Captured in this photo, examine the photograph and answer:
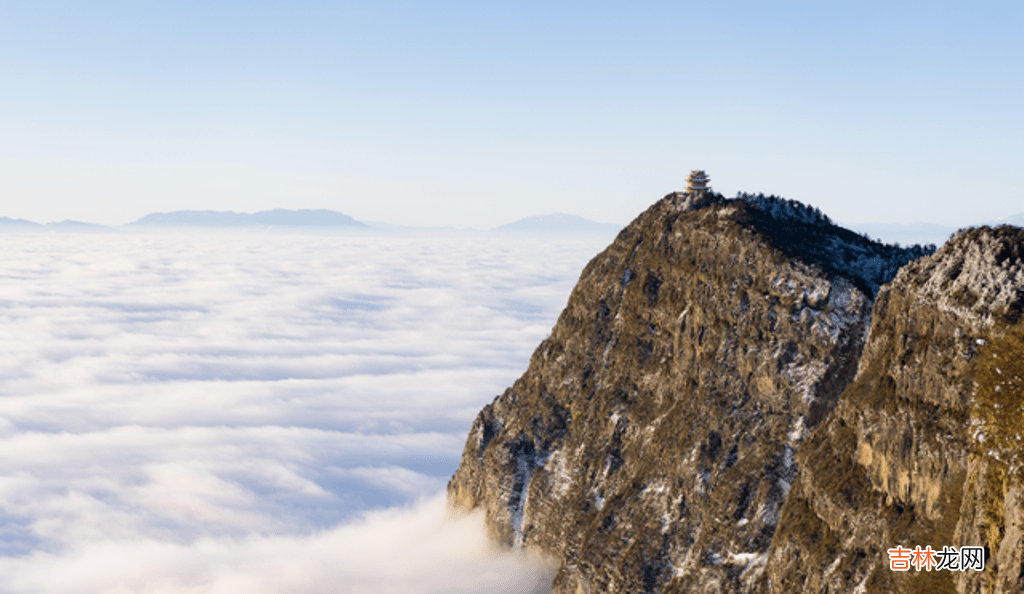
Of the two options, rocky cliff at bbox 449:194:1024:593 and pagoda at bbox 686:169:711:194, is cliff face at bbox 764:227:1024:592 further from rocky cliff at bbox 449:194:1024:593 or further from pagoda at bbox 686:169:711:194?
pagoda at bbox 686:169:711:194

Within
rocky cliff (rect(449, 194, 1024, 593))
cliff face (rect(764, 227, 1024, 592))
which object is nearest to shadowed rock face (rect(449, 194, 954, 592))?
rocky cliff (rect(449, 194, 1024, 593))

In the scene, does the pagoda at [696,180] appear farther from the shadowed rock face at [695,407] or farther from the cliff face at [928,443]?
the cliff face at [928,443]

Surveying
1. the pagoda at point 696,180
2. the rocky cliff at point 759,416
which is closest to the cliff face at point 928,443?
the rocky cliff at point 759,416

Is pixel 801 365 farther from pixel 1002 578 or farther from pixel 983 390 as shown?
pixel 1002 578

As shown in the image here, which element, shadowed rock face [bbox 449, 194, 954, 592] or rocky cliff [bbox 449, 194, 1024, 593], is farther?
shadowed rock face [bbox 449, 194, 954, 592]

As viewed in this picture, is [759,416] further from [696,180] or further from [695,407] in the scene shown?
[696,180]

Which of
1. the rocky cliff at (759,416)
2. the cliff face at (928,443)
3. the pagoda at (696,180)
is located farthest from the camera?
the pagoda at (696,180)
